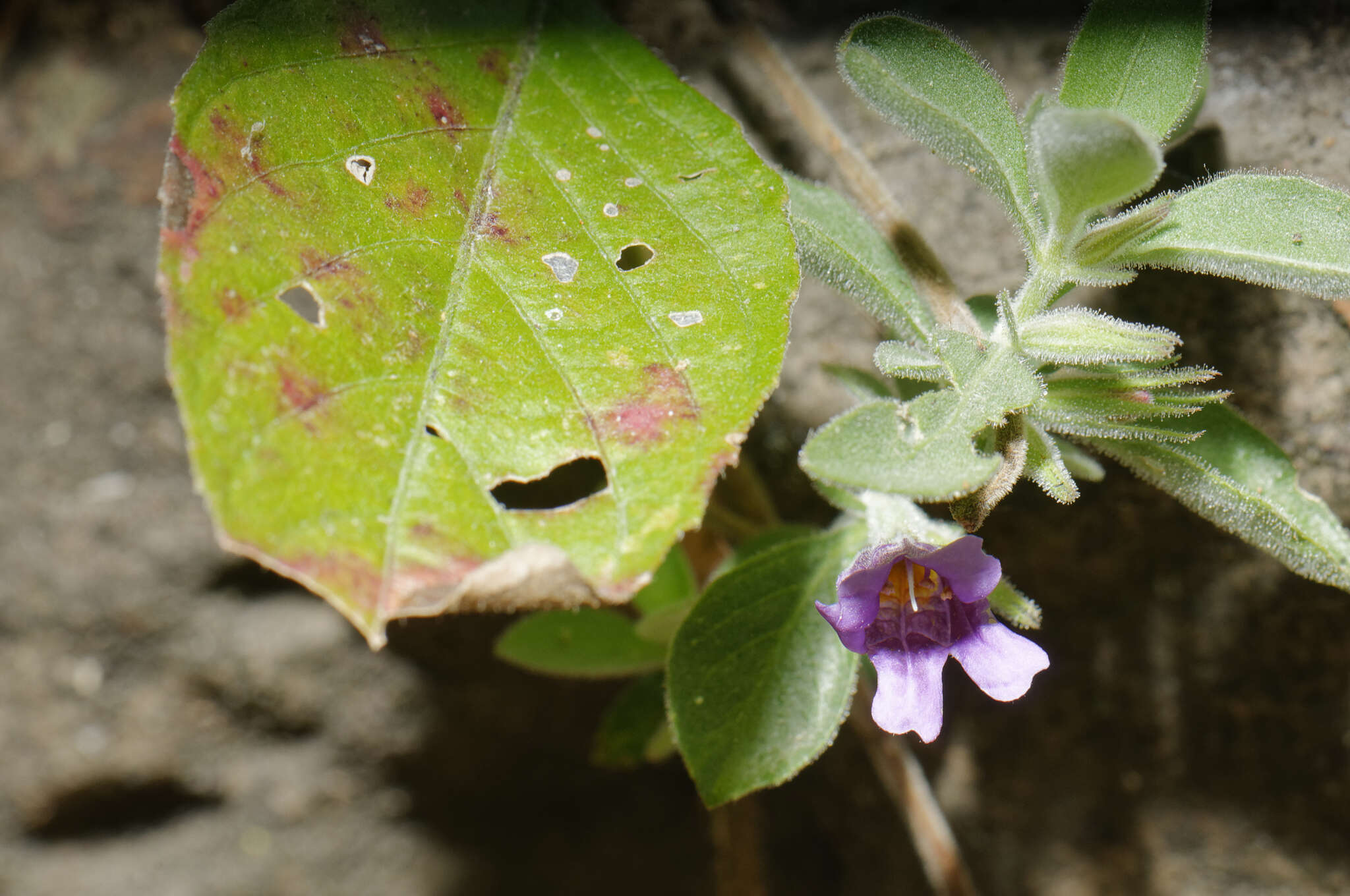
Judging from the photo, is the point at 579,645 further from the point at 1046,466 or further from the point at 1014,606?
the point at 1046,466

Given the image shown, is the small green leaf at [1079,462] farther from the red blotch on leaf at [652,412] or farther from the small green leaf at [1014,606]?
the red blotch on leaf at [652,412]

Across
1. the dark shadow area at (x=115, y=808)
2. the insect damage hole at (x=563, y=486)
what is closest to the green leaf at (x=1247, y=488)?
the insect damage hole at (x=563, y=486)

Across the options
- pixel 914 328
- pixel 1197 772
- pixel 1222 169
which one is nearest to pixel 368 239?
pixel 914 328

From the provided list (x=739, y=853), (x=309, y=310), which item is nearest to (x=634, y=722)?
(x=739, y=853)

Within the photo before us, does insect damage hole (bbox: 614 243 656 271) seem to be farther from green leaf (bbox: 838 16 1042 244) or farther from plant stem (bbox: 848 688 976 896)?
plant stem (bbox: 848 688 976 896)

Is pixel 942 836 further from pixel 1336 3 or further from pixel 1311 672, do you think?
pixel 1336 3

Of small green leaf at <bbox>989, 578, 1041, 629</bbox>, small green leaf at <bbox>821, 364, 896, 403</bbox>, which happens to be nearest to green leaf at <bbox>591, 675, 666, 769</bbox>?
small green leaf at <bbox>821, 364, 896, 403</bbox>

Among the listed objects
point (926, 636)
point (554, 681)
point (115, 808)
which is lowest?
point (115, 808)
